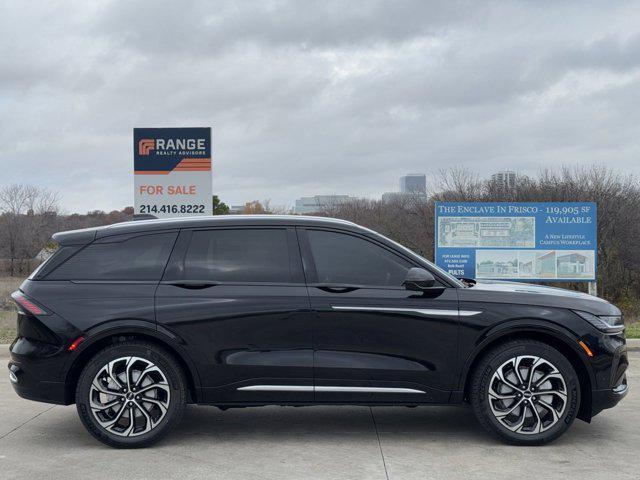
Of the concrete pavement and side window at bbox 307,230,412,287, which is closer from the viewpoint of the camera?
the concrete pavement

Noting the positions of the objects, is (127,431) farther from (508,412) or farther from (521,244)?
(521,244)

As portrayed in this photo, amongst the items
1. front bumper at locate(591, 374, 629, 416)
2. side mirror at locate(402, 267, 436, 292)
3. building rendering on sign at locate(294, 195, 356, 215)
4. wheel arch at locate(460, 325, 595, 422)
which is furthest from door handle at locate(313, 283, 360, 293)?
building rendering on sign at locate(294, 195, 356, 215)

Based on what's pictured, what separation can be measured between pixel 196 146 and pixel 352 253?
7.74 metres

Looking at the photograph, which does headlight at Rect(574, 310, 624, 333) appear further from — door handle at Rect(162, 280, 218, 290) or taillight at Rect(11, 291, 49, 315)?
taillight at Rect(11, 291, 49, 315)

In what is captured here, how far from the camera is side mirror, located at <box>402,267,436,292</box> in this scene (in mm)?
5722

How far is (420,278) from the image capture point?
5.72m

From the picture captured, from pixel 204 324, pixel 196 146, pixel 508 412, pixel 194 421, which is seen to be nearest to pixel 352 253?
pixel 204 324

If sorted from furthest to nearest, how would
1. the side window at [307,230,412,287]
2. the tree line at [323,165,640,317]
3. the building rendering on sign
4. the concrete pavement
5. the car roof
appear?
the building rendering on sign → the tree line at [323,165,640,317] → the car roof → the side window at [307,230,412,287] → the concrete pavement

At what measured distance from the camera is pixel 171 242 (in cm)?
603

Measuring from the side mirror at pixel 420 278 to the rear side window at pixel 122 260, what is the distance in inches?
73.2

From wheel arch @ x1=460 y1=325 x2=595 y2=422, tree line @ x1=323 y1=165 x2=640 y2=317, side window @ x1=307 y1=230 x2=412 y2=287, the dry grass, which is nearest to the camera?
wheel arch @ x1=460 y1=325 x2=595 y2=422

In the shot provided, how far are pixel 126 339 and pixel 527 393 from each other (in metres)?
3.04

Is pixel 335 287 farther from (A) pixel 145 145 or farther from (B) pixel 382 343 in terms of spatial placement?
(A) pixel 145 145

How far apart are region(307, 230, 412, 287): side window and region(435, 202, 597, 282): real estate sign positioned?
313 inches
